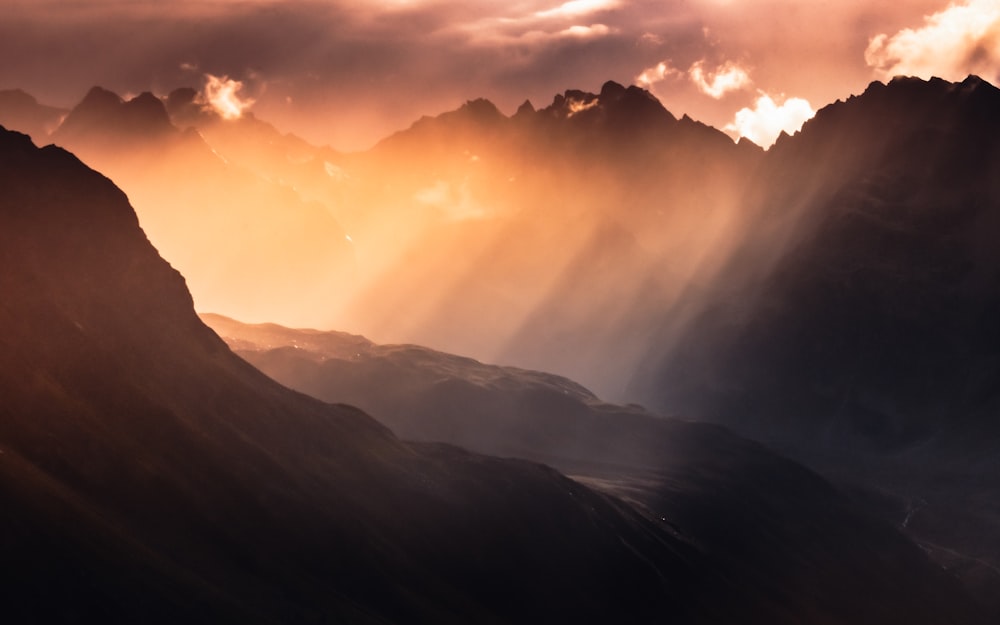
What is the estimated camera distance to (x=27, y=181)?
17275 cm

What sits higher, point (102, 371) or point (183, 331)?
point (183, 331)

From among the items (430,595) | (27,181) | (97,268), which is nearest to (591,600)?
(430,595)

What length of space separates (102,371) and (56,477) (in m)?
29.8

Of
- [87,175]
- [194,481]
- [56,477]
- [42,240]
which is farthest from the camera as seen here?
[87,175]

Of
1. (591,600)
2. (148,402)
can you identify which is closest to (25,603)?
(148,402)

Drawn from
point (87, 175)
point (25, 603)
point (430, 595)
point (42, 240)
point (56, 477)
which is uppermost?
point (87, 175)

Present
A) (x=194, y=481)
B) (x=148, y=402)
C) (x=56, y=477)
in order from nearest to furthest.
Result: (x=56, y=477) < (x=194, y=481) < (x=148, y=402)

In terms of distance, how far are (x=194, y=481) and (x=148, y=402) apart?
50.7ft

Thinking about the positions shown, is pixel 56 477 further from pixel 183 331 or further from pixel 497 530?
pixel 497 530

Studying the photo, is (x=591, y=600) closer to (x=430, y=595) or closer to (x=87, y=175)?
(x=430, y=595)

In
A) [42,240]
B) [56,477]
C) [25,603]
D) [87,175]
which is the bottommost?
[25,603]

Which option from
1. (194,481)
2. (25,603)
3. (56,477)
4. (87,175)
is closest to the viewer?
(25,603)

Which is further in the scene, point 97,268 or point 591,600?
point 591,600

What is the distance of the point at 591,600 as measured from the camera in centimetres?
19375
